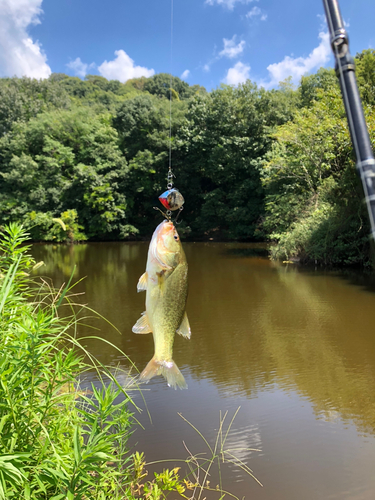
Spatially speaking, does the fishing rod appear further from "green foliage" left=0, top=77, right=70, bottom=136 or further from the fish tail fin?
"green foliage" left=0, top=77, right=70, bottom=136

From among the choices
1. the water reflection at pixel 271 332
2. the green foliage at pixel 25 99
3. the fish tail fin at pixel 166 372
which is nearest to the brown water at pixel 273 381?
the water reflection at pixel 271 332

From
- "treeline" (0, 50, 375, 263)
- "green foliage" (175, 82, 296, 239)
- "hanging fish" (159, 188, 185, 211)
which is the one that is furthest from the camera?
"treeline" (0, 50, 375, 263)

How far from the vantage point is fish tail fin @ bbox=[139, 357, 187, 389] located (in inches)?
68.0

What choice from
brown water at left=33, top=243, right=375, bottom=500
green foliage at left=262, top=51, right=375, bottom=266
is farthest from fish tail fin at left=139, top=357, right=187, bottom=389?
green foliage at left=262, top=51, right=375, bottom=266

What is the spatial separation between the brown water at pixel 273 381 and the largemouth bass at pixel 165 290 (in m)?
2.21

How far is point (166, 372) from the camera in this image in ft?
5.83

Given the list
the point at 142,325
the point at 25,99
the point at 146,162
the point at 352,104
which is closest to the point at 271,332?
the point at 142,325

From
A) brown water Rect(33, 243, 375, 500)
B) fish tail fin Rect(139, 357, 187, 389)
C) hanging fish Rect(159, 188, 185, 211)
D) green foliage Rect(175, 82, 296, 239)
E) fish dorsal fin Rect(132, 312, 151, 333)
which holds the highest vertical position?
green foliage Rect(175, 82, 296, 239)

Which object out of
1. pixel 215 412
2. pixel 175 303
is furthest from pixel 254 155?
pixel 175 303

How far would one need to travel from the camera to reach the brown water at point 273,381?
3789mm

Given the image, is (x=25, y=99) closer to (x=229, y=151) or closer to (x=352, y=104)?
(x=229, y=151)

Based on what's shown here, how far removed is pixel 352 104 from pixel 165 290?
1.03 m

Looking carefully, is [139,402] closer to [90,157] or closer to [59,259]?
[59,259]

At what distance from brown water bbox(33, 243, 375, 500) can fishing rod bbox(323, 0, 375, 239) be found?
3.18 metres
